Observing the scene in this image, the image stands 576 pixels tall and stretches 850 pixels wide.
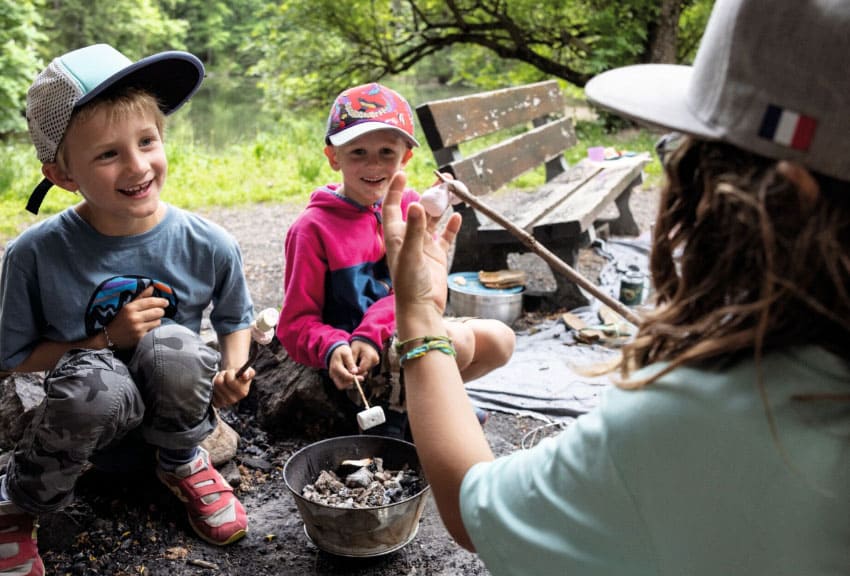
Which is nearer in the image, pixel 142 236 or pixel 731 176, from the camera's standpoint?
pixel 731 176

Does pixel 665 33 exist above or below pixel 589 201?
above

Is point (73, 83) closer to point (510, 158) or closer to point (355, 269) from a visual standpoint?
point (355, 269)

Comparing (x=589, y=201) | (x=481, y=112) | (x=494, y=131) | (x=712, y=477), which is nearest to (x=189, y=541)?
(x=712, y=477)

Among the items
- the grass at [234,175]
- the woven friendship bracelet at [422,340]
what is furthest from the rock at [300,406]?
the grass at [234,175]

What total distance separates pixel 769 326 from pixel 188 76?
1.82 m

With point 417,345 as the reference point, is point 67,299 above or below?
below

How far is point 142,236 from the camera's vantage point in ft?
7.00

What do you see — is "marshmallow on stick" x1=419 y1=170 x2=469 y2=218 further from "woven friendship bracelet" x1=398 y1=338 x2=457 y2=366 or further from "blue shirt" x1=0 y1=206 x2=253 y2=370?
"blue shirt" x1=0 y1=206 x2=253 y2=370

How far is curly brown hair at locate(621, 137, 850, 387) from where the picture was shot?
84cm

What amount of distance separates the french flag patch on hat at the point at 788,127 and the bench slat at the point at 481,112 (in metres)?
3.26

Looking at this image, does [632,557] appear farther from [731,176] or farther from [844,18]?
[844,18]

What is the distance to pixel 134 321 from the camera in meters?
2.05

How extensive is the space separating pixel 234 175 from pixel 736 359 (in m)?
7.39

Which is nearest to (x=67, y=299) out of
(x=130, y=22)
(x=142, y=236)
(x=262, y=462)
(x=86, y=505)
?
(x=142, y=236)
